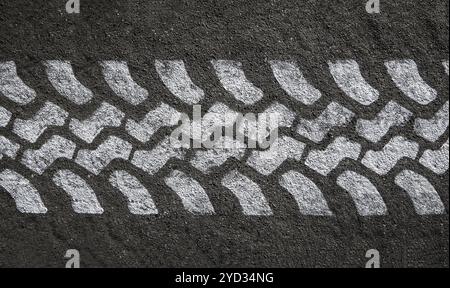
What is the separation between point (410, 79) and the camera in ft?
5.63

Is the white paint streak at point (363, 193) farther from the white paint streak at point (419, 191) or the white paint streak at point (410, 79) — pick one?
the white paint streak at point (410, 79)

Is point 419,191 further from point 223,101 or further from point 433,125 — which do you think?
point 223,101

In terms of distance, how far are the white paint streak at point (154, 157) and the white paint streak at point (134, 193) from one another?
0.21 ft

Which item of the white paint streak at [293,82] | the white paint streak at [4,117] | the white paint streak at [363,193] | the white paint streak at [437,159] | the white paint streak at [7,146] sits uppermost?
the white paint streak at [293,82]

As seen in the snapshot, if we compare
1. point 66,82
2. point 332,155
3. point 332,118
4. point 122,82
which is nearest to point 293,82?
point 332,118

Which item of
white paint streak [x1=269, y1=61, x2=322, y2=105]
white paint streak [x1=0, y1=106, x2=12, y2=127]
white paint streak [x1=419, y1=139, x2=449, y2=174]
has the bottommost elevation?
white paint streak [x1=419, y1=139, x2=449, y2=174]

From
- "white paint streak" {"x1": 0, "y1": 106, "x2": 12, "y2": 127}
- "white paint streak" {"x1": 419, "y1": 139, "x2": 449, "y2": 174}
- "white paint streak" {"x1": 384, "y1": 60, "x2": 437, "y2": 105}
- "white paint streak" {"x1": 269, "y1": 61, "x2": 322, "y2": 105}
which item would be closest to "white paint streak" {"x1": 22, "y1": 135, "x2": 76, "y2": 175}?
"white paint streak" {"x1": 0, "y1": 106, "x2": 12, "y2": 127}

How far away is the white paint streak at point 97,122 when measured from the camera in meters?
1.73

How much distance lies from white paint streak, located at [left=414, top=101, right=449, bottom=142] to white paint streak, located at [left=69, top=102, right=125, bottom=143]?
121cm

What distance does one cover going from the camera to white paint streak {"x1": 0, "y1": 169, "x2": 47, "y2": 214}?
1.76 metres

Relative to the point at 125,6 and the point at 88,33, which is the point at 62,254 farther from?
the point at 125,6

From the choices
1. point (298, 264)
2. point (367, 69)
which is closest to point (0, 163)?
point (298, 264)

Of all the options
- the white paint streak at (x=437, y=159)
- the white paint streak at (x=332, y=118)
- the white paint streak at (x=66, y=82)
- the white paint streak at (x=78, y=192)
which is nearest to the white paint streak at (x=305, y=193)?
the white paint streak at (x=332, y=118)

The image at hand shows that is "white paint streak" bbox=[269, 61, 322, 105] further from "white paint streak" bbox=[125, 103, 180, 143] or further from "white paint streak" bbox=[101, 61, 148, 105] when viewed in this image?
"white paint streak" bbox=[101, 61, 148, 105]
